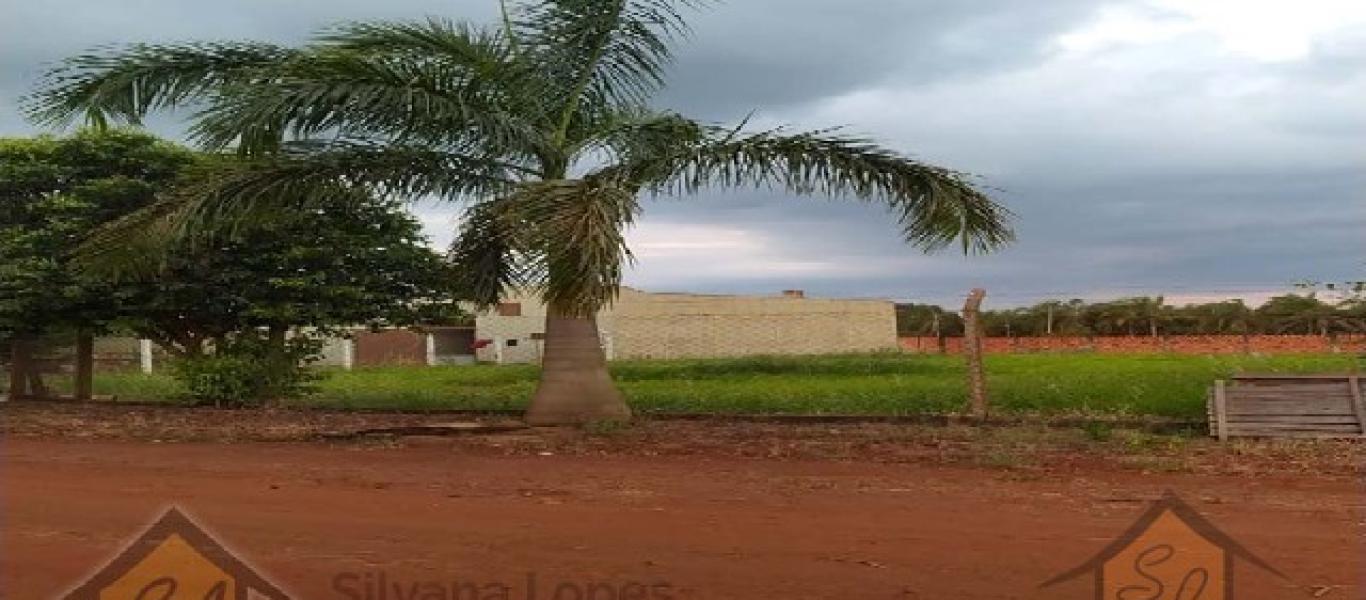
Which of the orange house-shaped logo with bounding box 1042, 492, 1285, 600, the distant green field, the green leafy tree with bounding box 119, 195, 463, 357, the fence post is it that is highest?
the green leafy tree with bounding box 119, 195, 463, 357

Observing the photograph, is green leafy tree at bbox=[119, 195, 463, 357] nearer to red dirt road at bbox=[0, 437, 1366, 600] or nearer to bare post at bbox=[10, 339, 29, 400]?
bare post at bbox=[10, 339, 29, 400]

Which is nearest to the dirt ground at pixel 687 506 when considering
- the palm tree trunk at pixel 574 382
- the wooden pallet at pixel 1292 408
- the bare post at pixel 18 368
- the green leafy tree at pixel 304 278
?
the wooden pallet at pixel 1292 408

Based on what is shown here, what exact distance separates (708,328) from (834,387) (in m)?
24.2

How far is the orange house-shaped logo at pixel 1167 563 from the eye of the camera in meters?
5.81

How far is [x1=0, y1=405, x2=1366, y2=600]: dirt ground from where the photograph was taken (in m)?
6.04

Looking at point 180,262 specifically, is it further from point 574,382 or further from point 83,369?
point 574,382

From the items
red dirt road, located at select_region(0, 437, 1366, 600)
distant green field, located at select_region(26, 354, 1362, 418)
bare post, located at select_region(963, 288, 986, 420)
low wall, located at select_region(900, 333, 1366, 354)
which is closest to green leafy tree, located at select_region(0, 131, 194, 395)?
distant green field, located at select_region(26, 354, 1362, 418)

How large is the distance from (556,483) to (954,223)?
506 cm

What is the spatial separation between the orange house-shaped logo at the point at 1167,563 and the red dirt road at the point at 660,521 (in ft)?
0.36

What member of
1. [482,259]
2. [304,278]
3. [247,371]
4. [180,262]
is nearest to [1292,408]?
[482,259]

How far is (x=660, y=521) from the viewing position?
7531 mm

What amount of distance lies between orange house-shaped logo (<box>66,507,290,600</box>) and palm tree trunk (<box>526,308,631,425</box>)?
6501mm

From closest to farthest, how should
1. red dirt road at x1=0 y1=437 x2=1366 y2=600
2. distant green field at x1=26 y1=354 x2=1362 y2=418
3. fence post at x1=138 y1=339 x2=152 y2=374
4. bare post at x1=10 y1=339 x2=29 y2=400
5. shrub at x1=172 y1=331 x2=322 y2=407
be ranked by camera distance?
red dirt road at x1=0 y1=437 x2=1366 y2=600 → distant green field at x1=26 y1=354 x2=1362 y2=418 → shrub at x1=172 y1=331 x2=322 y2=407 → bare post at x1=10 y1=339 x2=29 y2=400 → fence post at x1=138 y1=339 x2=152 y2=374

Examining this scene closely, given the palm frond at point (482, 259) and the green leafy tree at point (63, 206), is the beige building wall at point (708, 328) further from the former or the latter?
the palm frond at point (482, 259)
